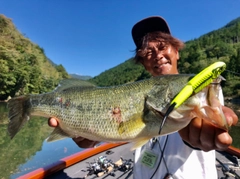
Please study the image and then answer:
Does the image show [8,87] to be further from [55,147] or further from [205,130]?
[205,130]

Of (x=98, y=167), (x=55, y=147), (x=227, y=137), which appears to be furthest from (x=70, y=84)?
(x=55, y=147)


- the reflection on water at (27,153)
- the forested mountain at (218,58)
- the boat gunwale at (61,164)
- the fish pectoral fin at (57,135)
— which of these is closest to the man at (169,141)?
the fish pectoral fin at (57,135)

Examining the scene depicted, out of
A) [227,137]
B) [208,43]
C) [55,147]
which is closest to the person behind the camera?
[227,137]

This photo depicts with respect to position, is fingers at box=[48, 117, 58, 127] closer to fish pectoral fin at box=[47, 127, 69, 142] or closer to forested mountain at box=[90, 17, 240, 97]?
fish pectoral fin at box=[47, 127, 69, 142]

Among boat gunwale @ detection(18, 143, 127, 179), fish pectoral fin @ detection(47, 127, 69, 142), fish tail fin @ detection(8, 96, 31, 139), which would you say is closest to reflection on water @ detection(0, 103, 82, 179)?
boat gunwale @ detection(18, 143, 127, 179)

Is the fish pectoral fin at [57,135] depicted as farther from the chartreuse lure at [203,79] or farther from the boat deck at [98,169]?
the boat deck at [98,169]

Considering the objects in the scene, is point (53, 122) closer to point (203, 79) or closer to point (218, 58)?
point (203, 79)

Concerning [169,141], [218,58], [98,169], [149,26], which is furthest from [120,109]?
[218,58]
